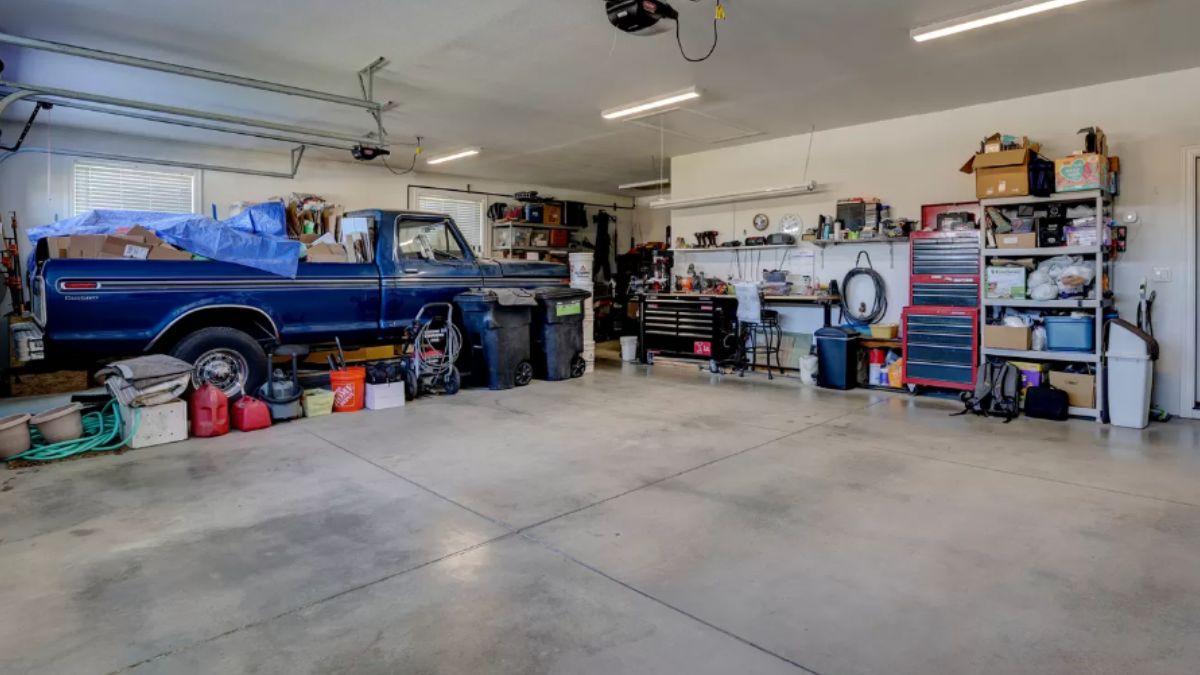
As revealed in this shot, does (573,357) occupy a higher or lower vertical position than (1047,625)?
higher

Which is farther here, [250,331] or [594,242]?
[594,242]

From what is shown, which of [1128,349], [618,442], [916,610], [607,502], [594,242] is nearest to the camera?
[916,610]

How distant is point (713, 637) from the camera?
6.59 feet

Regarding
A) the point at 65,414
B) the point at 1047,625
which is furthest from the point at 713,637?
the point at 65,414

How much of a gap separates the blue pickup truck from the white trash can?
5.64 metres

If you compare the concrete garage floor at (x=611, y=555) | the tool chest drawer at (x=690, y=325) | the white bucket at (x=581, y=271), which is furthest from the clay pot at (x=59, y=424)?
the tool chest drawer at (x=690, y=325)

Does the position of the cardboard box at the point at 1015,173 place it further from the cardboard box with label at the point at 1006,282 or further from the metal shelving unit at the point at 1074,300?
the cardboard box with label at the point at 1006,282

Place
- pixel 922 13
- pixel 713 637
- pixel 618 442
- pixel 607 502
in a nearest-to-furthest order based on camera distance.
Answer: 1. pixel 713 637
2. pixel 607 502
3. pixel 922 13
4. pixel 618 442

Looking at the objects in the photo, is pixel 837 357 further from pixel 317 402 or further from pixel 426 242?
pixel 317 402

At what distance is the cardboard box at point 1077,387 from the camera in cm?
515

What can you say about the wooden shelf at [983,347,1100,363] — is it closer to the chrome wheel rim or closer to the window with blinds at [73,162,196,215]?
the chrome wheel rim

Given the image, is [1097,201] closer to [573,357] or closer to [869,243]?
[869,243]

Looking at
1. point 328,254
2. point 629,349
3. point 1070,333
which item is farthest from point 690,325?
point 328,254

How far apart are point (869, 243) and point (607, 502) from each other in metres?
5.31
